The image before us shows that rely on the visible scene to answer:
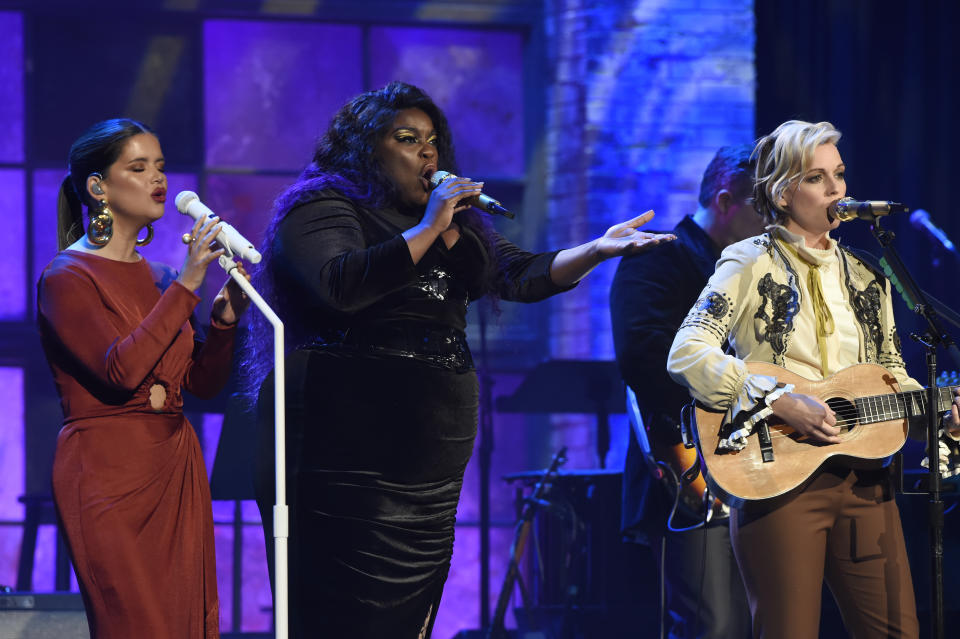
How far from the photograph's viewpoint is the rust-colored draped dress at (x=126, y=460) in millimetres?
2375

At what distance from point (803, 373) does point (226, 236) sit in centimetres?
139

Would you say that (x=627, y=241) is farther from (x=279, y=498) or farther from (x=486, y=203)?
(x=279, y=498)

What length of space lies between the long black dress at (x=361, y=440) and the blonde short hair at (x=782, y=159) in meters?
0.87

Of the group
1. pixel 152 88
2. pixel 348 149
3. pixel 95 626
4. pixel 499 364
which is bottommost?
pixel 95 626

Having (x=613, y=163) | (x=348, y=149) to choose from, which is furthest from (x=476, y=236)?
(x=613, y=163)

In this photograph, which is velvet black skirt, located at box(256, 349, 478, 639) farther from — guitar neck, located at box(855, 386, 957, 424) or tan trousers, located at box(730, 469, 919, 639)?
guitar neck, located at box(855, 386, 957, 424)

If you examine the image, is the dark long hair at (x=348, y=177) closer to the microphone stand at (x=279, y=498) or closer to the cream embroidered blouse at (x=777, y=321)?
the microphone stand at (x=279, y=498)

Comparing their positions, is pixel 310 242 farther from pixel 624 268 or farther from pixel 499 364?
pixel 499 364

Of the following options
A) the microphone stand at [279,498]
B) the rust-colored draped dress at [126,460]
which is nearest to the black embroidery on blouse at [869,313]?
the microphone stand at [279,498]

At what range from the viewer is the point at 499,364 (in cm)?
578

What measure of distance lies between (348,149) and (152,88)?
312 centimetres

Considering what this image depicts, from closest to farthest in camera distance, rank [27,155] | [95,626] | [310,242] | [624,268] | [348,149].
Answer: [95,626] < [310,242] < [348,149] < [624,268] < [27,155]

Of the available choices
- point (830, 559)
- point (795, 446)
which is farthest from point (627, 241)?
point (830, 559)

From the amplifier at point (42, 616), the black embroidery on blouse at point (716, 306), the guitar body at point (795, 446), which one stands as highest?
the black embroidery on blouse at point (716, 306)
